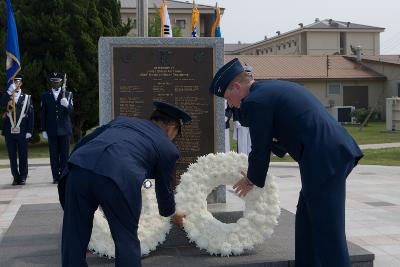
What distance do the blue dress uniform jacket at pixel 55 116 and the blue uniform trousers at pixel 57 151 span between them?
143 millimetres

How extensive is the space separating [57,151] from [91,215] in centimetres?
775

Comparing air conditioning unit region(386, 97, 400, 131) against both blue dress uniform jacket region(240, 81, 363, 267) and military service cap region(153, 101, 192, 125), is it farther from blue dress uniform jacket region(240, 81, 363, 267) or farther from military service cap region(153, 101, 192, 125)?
military service cap region(153, 101, 192, 125)

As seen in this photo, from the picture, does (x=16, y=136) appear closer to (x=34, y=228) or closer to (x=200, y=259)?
(x=34, y=228)

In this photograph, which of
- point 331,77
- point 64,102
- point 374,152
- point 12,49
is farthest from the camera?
point 331,77

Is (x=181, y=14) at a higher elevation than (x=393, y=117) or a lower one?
higher

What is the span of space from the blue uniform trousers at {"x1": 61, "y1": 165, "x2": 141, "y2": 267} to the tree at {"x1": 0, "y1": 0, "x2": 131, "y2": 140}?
15730 mm

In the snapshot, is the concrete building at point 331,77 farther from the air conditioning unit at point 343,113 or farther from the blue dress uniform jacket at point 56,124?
the blue dress uniform jacket at point 56,124

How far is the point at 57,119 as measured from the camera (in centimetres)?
1046

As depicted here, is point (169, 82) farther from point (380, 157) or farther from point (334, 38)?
point (334, 38)

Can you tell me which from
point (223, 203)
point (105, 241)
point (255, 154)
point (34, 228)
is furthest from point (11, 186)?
point (255, 154)

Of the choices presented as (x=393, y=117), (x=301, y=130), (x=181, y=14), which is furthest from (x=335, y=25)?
(x=301, y=130)

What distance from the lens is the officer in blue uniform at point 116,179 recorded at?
3.11 m

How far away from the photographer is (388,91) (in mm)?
39594

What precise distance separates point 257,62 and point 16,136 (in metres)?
30.6
